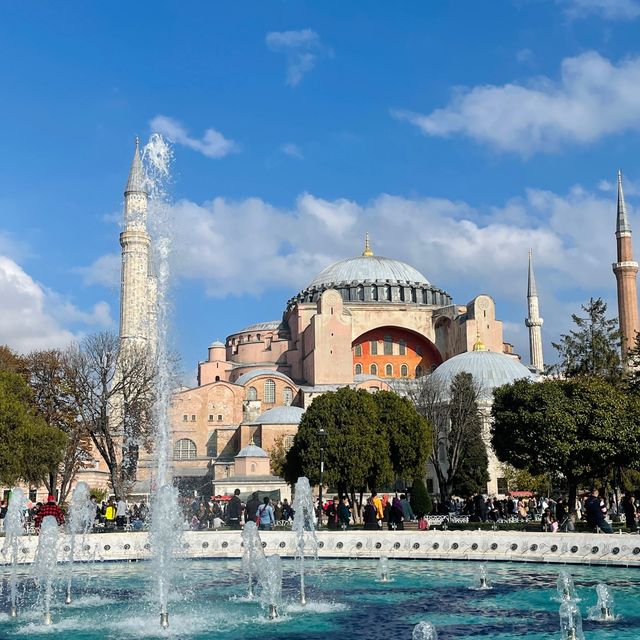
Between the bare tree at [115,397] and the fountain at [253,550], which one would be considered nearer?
the fountain at [253,550]

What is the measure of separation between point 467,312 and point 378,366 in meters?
5.85

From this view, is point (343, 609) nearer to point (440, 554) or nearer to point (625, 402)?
point (440, 554)

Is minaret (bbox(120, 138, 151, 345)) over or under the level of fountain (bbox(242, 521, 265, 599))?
over

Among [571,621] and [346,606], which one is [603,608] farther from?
[346,606]

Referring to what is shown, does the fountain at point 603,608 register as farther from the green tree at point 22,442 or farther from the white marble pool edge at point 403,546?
the green tree at point 22,442

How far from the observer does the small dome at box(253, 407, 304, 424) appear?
131 ft

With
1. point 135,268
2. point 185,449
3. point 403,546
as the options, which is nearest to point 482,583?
point 403,546

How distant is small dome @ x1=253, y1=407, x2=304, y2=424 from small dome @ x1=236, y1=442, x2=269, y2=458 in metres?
2.02

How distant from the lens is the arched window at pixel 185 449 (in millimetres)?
42750

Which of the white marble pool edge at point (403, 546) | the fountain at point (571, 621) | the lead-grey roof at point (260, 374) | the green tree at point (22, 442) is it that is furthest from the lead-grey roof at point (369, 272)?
the fountain at point (571, 621)

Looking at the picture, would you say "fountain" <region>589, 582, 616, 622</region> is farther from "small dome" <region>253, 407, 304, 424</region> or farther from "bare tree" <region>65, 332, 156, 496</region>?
"small dome" <region>253, 407, 304, 424</region>

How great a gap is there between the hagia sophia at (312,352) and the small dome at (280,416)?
7 centimetres

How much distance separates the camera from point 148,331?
1587 inches

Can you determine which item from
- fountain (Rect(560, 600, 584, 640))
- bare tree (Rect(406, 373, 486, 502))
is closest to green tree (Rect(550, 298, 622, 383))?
bare tree (Rect(406, 373, 486, 502))
